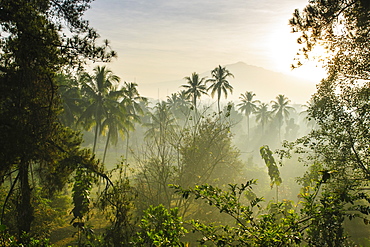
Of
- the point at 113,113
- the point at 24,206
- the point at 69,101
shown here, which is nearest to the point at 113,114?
the point at 113,113

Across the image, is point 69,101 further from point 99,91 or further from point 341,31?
point 341,31

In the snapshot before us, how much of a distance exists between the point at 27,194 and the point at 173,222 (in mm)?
5041

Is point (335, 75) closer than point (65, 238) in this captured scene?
Yes

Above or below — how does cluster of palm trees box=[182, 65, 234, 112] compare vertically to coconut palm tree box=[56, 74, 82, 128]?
above

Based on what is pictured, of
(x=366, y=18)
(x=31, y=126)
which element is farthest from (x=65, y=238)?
(x=366, y=18)

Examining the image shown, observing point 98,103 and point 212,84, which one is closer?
point 98,103

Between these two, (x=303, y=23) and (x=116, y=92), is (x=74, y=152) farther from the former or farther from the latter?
(x=116, y=92)

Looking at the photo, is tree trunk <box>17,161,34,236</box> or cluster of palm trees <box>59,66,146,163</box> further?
cluster of palm trees <box>59,66,146,163</box>

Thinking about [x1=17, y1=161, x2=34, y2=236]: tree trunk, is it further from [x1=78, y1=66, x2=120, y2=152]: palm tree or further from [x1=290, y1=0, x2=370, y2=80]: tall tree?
[x1=78, y1=66, x2=120, y2=152]: palm tree

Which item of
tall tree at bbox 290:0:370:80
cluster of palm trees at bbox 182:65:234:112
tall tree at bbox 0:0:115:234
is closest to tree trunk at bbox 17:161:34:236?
tall tree at bbox 0:0:115:234

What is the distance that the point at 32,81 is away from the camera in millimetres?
6371

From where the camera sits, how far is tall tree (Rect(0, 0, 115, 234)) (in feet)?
19.0

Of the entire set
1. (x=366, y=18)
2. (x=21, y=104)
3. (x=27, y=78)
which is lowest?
(x=21, y=104)

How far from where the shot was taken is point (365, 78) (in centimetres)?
813
